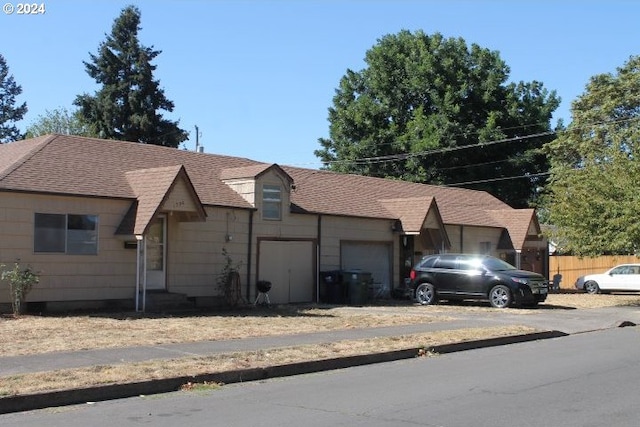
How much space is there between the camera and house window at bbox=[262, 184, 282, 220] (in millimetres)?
22298

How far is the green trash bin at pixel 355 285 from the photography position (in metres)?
23.2

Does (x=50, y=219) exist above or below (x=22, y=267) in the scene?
above

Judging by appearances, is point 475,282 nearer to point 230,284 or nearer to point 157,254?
point 230,284

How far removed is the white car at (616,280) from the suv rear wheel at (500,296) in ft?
40.4

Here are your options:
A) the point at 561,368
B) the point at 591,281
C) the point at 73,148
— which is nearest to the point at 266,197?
the point at 73,148

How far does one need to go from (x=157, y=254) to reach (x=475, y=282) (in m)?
9.92

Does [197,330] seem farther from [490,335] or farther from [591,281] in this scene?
[591,281]

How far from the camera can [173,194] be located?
61.5 ft

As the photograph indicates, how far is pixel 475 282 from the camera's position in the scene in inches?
905

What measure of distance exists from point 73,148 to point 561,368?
15.0 metres

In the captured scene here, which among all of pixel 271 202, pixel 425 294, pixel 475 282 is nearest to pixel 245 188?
pixel 271 202

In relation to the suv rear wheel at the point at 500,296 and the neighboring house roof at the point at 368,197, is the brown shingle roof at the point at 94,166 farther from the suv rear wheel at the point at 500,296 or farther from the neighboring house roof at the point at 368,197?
the suv rear wheel at the point at 500,296

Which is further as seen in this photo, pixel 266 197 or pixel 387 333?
pixel 266 197

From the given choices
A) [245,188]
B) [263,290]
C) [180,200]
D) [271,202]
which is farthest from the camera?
[271,202]
